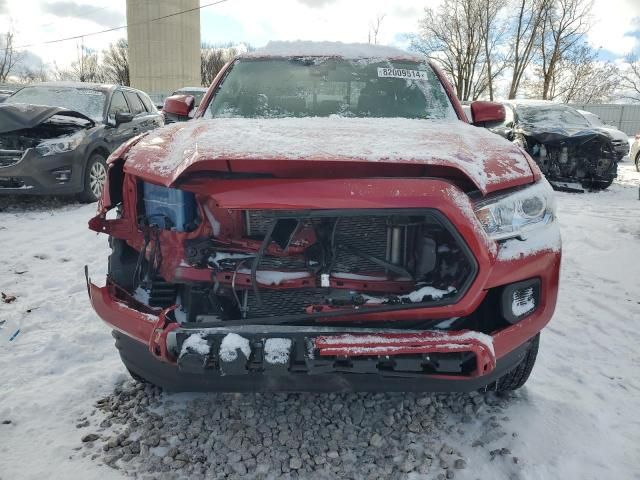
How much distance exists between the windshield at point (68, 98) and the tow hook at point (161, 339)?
235 inches

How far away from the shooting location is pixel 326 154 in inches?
68.8

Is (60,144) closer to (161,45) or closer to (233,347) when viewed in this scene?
(233,347)

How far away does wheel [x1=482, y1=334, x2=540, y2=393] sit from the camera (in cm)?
219

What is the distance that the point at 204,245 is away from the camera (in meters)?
2.04

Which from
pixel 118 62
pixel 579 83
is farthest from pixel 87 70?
pixel 579 83

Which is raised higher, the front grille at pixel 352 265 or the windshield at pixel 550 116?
the windshield at pixel 550 116

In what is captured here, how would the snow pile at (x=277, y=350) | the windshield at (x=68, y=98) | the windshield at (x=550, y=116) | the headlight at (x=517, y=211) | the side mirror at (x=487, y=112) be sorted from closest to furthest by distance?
the snow pile at (x=277, y=350) < the headlight at (x=517, y=211) < the side mirror at (x=487, y=112) < the windshield at (x=68, y=98) < the windshield at (x=550, y=116)

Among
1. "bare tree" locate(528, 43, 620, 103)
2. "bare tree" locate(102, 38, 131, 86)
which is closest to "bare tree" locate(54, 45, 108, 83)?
"bare tree" locate(102, 38, 131, 86)

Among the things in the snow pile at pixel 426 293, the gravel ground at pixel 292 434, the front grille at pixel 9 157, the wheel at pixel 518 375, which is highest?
the front grille at pixel 9 157

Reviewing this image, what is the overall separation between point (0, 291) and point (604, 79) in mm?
42182

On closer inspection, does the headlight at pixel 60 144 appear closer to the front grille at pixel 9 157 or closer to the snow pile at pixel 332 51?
the front grille at pixel 9 157

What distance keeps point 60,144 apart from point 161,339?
5206 mm

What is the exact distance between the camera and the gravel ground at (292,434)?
1.88 m

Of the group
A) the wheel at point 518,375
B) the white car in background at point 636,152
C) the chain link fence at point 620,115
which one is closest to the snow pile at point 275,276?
the wheel at point 518,375
